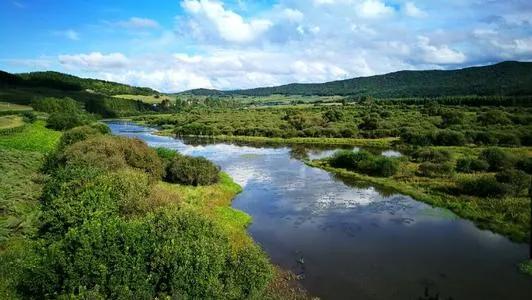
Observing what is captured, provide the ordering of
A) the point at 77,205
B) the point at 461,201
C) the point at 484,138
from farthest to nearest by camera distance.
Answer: the point at 484,138 → the point at 461,201 → the point at 77,205

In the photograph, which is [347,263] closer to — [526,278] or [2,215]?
[526,278]

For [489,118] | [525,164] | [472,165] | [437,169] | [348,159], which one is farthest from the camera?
[489,118]

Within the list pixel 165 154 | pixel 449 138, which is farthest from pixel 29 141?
pixel 449 138

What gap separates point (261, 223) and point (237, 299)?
18642mm

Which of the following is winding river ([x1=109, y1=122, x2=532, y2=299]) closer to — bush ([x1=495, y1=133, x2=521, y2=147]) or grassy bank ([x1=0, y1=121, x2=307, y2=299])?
grassy bank ([x1=0, y1=121, x2=307, y2=299])

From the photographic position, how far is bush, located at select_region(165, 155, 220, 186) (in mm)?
50812

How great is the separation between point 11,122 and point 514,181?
3314 inches

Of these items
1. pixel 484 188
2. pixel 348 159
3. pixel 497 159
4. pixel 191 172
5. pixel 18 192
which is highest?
pixel 497 159

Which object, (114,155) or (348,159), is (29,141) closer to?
(114,155)

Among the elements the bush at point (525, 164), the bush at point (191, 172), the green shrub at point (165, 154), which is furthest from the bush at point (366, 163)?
the green shrub at point (165, 154)

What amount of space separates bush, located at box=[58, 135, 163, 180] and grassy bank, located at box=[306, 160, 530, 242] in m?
26.6

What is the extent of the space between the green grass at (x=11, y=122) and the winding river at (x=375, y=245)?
167 ft

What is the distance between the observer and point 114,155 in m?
46.2

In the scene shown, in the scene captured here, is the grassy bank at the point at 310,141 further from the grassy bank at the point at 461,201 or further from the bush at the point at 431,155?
the grassy bank at the point at 461,201
